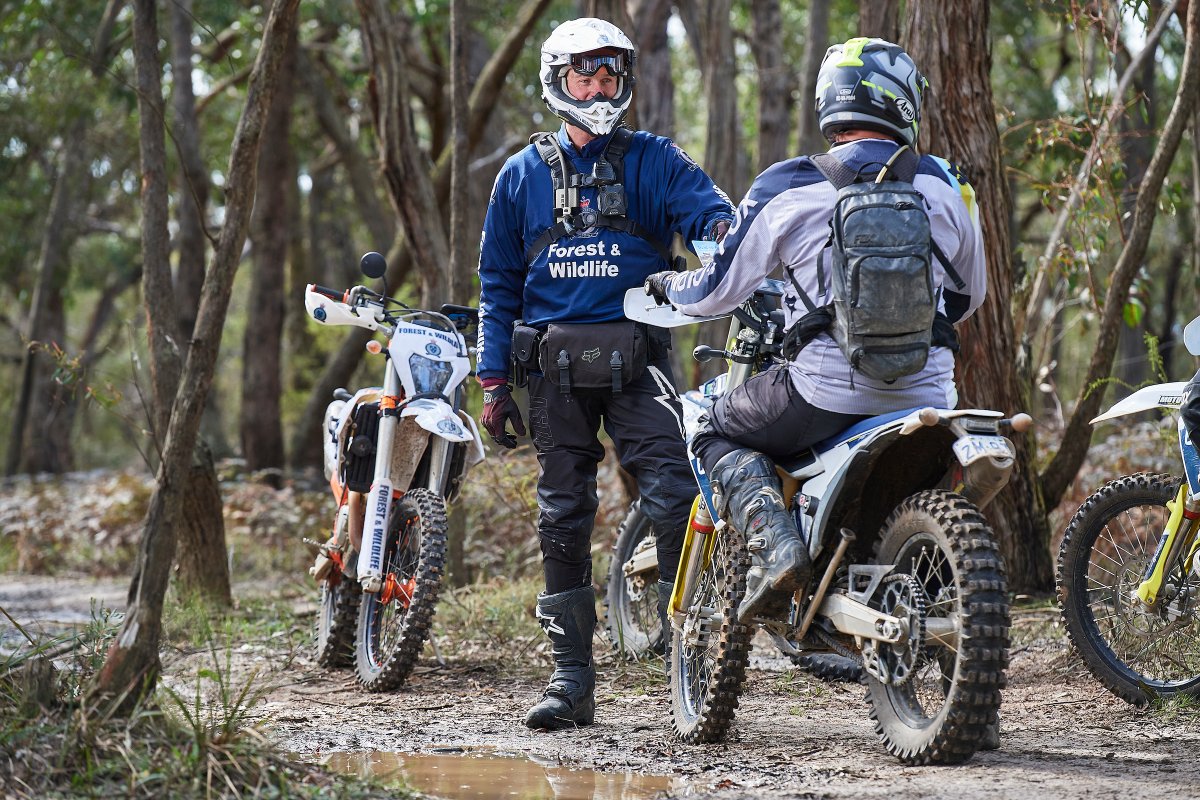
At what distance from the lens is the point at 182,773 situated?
11.5 ft

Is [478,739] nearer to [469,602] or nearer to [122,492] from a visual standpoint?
[469,602]

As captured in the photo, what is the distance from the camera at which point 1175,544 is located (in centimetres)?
509

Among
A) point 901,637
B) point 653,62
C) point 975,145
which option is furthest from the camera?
point 653,62

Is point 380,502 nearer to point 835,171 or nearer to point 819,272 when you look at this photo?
point 819,272

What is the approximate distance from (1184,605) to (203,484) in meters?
5.38

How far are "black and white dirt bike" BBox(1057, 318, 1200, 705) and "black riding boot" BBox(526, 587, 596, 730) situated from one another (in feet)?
5.93

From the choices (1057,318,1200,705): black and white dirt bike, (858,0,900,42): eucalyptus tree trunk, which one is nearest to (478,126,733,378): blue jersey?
(1057,318,1200,705): black and white dirt bike

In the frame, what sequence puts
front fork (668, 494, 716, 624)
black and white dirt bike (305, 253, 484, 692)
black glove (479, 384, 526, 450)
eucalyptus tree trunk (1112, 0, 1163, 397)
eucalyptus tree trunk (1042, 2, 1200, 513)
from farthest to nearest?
eucalyptus tree trunk (1112, 0, 1163, 397), eucalyptus tree trunk (1042, 2, 1200, 513), black and white dirt bike (305, 253, 484, 692), black glove (479, 384, 526, 450), front fork (668, 494, 716, 624)

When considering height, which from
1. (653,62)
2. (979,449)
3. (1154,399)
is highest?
(653,62)

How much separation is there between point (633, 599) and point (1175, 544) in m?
2.40

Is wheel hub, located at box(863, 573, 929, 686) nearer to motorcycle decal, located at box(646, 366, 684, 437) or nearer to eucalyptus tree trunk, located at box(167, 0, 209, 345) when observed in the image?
motorcycle decal, located at box(646, 366, 684, 437)

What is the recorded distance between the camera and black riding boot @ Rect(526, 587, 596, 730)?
514cm

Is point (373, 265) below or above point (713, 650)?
above

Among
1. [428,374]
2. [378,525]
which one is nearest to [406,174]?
[428,374]
